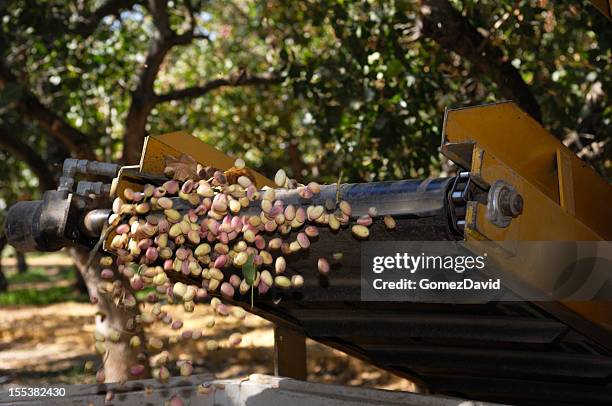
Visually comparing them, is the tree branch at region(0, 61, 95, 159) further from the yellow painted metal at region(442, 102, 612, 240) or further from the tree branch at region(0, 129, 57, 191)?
the yellow painted metal at region(442, 102, 612, 240)

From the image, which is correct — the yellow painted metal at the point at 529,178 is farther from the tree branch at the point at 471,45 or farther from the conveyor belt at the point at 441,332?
the tree branch at the point at 471,45

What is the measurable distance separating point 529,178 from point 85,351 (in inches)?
277

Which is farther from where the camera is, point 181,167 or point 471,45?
point 471,45

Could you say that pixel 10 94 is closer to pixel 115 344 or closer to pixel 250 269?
pixel 115 344

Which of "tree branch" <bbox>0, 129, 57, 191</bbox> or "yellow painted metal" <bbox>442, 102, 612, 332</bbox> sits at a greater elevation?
"tree branch" <bbox>0, 129, 57, 191</bbox>

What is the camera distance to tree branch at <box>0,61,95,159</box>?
261 inches

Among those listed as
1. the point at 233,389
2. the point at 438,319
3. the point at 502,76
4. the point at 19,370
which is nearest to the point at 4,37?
the point at 19,370

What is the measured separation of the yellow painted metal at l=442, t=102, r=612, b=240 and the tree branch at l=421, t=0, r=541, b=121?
87.4 inches

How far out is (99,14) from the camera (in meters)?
7.62

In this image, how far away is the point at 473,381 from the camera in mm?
3131

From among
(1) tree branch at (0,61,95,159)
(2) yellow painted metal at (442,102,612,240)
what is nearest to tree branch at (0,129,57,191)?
(1) tree branch at (0,61,95,159)

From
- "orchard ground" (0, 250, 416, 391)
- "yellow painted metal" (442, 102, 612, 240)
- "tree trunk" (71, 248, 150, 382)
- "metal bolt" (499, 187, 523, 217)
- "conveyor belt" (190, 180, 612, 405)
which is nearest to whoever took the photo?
"metal bolt" (499, 187, 523, 217)

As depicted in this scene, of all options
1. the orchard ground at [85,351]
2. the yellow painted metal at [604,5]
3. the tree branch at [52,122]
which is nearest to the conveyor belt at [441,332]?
the yellow painted metal at [604,5]

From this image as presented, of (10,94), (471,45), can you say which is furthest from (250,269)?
(10,94)
